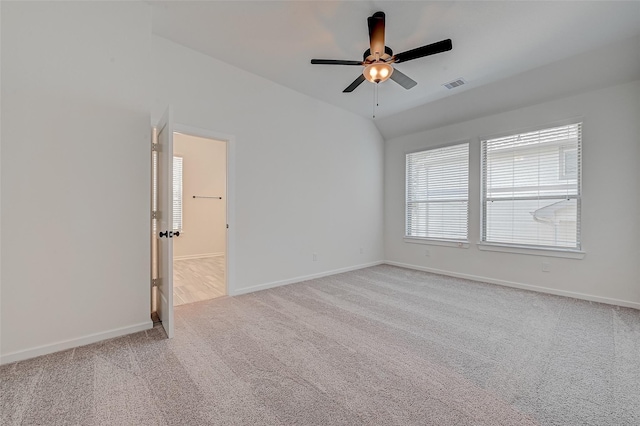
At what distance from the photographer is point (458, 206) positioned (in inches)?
189

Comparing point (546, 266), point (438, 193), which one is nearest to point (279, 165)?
point (438, 193)

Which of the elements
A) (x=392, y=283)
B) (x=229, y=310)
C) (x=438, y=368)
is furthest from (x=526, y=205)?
(x=229, y=310)

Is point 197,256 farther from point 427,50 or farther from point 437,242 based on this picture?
point 427,50

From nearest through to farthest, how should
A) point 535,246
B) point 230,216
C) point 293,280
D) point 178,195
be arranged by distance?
point 230,216, point 535,246, point 293,280, point 178,195

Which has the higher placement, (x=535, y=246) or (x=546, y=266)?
(x=535, y=246)

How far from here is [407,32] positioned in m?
2.80

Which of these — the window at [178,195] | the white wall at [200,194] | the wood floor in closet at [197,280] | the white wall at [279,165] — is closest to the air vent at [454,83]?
the white wall at [279,165]

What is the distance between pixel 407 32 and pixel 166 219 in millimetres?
3092

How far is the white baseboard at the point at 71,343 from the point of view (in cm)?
198

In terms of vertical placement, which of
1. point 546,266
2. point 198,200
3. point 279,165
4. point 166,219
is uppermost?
point 279,165

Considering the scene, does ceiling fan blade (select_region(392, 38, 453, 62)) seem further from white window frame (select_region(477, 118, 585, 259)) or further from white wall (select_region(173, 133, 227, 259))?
white wall (select_region(173, 133, 227, 259))

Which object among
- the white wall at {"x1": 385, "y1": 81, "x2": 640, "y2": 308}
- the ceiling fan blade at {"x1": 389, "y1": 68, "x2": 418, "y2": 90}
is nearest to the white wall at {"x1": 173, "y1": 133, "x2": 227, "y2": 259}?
the ceiling fan blade at {"x1": 389, "y1": 68, "x2": 418, "y2": 90}

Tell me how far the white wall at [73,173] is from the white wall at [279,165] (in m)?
0.60

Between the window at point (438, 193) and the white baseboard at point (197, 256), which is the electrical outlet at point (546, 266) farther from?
the white baseboard at point (197, 256)
